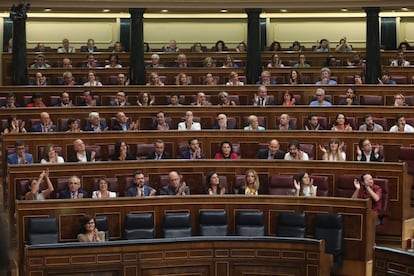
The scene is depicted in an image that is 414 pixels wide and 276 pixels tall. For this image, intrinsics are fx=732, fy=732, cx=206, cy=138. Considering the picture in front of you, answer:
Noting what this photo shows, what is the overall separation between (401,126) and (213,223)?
340 centimetres

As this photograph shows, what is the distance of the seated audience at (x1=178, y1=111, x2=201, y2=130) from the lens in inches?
376

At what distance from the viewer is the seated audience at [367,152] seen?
8.29m

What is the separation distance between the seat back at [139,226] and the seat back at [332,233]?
5.14 ft

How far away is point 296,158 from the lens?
8.36 m

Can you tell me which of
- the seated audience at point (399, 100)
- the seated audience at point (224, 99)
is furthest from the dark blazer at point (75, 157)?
the seated audience at point (399, 100)

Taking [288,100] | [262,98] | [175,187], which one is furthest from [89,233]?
[288,100]

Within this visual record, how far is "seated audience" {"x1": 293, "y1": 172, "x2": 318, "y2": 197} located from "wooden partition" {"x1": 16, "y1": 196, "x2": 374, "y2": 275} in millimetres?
442

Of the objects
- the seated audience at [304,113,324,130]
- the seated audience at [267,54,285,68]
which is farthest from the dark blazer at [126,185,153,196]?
the seated audience at [267,54,285,68]

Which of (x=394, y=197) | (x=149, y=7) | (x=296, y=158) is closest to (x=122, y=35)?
(x=149, y=7)

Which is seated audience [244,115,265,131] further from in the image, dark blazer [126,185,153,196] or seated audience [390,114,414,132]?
dark blazer [126,185,153,196]

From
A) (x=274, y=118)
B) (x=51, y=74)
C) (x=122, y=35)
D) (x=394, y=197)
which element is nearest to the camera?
(x=394, y=197)

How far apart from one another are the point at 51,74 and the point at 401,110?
243 inches

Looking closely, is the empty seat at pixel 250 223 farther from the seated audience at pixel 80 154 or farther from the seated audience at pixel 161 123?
the seated audience at pixel 161 123

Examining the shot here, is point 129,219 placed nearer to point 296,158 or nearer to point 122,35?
point 296,158
